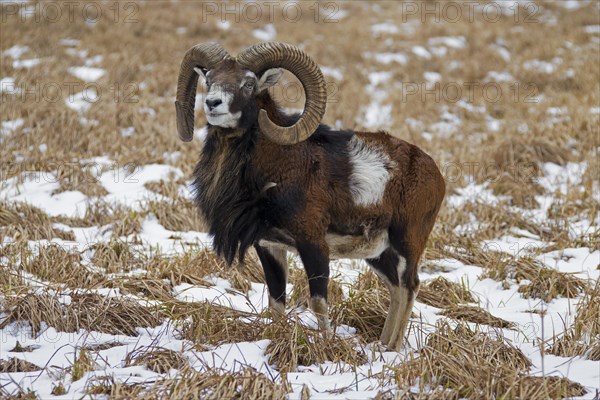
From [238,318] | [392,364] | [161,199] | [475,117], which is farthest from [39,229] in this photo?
[475,117]

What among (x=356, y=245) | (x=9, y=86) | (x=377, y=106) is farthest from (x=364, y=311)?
(x=9, y=86)

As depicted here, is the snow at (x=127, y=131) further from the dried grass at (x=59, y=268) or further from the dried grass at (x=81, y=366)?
the dried grass at (x=81, y=366)

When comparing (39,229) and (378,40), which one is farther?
(378,40)

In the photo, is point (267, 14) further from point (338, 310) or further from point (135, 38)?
point (338, 310)

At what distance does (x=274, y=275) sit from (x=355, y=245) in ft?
2.43

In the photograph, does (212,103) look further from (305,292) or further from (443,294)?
(443,294)

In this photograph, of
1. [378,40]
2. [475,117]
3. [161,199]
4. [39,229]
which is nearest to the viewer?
[39,229]

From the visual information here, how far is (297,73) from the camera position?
5.79m

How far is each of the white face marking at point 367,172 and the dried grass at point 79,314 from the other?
2.00 metres

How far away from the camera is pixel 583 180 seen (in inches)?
428

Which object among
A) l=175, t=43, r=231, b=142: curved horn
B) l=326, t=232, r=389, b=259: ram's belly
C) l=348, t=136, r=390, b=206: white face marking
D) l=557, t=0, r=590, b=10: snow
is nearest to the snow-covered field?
l=326, t=232, r=389, b=259: ram's belly

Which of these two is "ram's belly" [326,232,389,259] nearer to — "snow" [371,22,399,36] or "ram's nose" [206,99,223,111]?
"ram's nose" [206,99,223,111]

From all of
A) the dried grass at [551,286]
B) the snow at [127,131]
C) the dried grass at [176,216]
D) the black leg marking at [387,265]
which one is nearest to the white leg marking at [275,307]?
the black leg marking at [387,265]

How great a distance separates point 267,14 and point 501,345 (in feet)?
61.8
